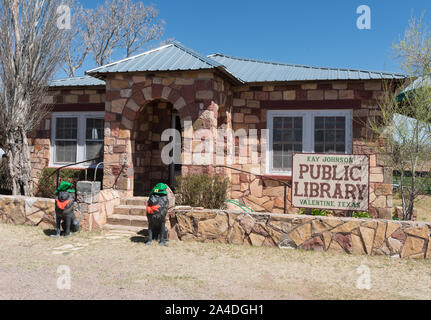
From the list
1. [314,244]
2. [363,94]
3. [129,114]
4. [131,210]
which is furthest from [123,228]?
[363,94]

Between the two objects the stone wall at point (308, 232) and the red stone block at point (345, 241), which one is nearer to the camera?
the stone wall at point (308, 232)

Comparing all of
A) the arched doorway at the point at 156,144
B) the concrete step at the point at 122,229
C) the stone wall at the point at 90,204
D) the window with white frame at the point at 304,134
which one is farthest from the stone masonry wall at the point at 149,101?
the window with white frame at the point at 304,134

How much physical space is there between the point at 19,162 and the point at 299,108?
25.2ft

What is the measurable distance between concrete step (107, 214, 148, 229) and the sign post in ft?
10.4

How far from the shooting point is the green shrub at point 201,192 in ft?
26.3

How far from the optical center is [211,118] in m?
8.82

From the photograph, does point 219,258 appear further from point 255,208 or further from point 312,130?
point 312,130

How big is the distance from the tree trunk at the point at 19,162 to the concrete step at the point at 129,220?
353cm

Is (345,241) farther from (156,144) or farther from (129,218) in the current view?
(156,144)

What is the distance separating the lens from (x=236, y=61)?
12469 millimetres

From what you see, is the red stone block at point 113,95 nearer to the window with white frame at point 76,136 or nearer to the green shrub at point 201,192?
the window with white frame at point 76,136

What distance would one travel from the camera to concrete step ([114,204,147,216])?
8.34m

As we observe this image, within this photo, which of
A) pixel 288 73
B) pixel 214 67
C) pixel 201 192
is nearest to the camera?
pixel 201 192

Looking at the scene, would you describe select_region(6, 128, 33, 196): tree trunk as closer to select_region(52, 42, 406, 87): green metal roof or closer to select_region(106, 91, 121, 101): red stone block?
select_region(52, 42, 406, 87): green metal roof
